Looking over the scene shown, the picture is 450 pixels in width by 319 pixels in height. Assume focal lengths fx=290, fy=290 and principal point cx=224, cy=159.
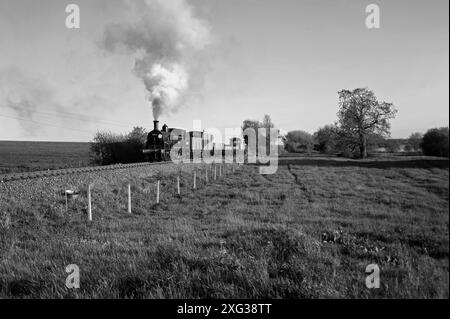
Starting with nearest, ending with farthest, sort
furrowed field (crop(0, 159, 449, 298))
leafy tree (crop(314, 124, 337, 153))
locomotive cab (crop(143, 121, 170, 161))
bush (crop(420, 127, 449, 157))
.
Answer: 1. bush (crop(420, 127, 449, 157))
2. furrowed field (crop(0, 159, 449, 298))
3. leafy tree (crop(314, 124, 337, 153))
4. locomotive cab (crop(143, 121, 170, 161))

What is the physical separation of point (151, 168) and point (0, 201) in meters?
15.1

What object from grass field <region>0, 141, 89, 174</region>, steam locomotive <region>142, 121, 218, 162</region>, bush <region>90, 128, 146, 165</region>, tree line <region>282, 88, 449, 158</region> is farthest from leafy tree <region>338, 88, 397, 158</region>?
bush <region>90, 128, 146, 165</region>

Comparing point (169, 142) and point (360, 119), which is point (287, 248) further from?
point (169, 142)

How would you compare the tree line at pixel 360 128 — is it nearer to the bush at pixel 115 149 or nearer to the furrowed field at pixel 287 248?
the furrowed field at pixel 287 248

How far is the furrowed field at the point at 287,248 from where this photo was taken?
2740 mm

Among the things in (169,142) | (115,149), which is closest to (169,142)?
(169,142)

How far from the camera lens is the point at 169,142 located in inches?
1711

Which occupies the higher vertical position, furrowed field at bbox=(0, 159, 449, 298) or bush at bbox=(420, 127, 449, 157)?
bush at bbox=(420, 127, 449, 157)

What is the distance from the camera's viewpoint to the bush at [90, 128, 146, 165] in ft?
149

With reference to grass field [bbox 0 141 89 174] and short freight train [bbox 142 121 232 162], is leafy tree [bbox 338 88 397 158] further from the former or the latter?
short freight train [bbox 142 121 232 162]

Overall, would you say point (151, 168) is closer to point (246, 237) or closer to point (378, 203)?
point (246, 237)

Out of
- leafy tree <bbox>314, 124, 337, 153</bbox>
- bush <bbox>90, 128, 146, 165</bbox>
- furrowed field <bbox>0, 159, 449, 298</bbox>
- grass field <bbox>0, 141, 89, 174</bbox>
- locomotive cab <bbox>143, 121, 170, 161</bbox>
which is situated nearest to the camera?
furrowed field <bbox>0, 159, 449, 298</bbox>

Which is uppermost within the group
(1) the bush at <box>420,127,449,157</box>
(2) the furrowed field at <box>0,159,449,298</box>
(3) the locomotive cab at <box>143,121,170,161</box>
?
(3) the locomotive cab at <box>143,121,170,161</box>

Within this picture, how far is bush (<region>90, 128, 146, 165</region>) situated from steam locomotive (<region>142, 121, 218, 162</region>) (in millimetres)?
4882
